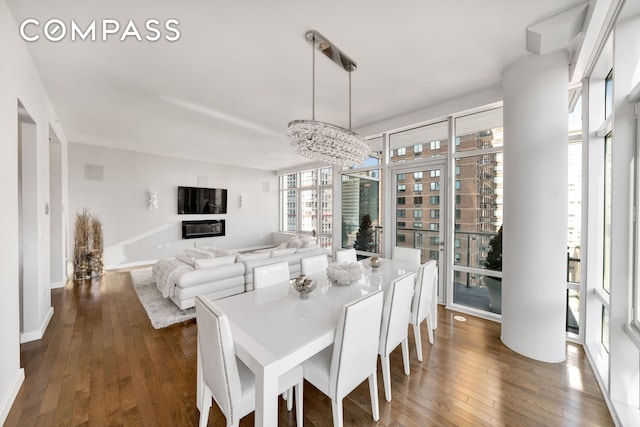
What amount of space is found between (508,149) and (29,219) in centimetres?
513

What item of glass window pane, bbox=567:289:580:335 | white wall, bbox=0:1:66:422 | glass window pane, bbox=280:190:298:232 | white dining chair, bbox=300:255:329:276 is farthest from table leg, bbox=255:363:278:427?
glass window pane, bbox=280:190:298:232

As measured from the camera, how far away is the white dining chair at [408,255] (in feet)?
11.5

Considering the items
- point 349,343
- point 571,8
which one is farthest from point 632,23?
point 349,343

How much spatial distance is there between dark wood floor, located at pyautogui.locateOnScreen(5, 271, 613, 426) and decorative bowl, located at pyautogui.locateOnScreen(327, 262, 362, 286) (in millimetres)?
845

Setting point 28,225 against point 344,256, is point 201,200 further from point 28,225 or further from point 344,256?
point 344,256

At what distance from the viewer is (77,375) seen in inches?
84.4

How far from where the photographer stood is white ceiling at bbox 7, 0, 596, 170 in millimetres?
1860

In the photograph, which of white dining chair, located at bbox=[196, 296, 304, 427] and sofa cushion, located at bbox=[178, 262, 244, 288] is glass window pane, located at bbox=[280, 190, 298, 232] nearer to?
sofa cushion, located at bbox=[178, 262, 244, 288]

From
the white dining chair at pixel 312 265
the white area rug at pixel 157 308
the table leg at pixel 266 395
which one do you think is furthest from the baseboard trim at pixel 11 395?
the white dining chair at pixel 312 265

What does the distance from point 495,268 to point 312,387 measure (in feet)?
8.85

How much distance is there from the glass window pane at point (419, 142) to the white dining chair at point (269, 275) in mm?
2791

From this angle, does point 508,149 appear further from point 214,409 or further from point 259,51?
point 214,409

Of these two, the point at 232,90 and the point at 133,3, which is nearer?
the point at 133,3

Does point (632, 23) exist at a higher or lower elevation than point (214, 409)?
higher
